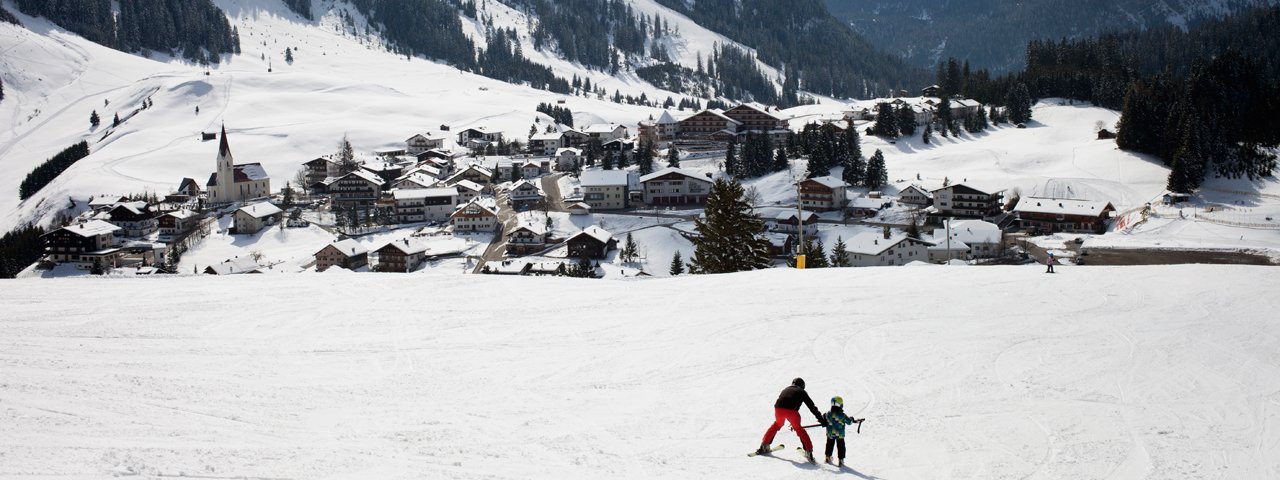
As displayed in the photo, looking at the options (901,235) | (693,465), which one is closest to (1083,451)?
(693,465)

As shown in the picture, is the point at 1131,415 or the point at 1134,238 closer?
the point at 1131,415

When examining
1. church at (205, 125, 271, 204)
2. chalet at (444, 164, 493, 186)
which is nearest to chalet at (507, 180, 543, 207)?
chalet at (444, 164, 493, 186)

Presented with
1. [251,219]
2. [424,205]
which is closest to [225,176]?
[251,219]

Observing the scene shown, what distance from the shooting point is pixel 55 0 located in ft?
394

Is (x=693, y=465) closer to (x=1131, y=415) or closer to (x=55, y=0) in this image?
(x=1131, y=415)

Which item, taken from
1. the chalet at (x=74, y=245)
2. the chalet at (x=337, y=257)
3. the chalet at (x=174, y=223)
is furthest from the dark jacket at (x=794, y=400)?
the chalet at (x=174, y=223)

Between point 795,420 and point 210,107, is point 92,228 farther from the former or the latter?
point 795,420

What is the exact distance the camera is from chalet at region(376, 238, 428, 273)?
45812 millimetres

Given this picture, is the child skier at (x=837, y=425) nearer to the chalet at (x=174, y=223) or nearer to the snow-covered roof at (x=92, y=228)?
the snow-covered roof at (x=92, y=228)

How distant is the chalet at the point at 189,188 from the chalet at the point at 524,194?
23.7 meters

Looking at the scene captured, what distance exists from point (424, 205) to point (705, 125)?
30.2 meters

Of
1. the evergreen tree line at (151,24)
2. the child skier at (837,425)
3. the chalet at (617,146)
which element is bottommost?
the child skier at (837,425)

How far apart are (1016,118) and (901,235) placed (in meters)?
37.9

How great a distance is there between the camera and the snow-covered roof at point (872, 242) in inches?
1681
